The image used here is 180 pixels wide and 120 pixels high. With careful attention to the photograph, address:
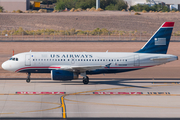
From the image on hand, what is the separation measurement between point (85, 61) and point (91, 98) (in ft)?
29.7

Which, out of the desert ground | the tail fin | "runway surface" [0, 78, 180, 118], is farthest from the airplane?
the desert ground

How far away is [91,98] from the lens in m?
32.8

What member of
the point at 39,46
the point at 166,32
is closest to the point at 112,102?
the point at 166,32

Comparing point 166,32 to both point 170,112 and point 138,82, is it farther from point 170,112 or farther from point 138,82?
point 170,112

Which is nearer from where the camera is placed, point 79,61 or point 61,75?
point 61,75

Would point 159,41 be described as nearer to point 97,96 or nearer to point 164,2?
point 97,96

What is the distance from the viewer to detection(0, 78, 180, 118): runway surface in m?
27.2

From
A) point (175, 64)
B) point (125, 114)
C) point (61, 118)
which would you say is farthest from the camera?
point (175, 64)

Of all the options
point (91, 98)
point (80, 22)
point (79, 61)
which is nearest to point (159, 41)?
point (79, 61)

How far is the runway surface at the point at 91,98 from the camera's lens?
2722cm

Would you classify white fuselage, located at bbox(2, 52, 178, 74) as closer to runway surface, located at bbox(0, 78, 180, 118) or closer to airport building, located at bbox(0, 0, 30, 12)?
runway surface, located at bbox(0, 78, 180, 118)

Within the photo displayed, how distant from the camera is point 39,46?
68.3 m

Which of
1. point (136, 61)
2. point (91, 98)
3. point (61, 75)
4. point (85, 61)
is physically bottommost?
point (91, 98)

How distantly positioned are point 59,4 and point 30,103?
137690 millimetres
